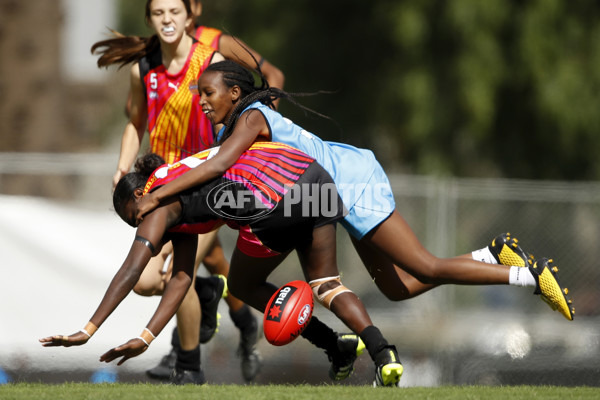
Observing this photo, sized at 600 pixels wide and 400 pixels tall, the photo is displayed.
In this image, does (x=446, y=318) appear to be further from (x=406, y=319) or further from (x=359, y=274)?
(x=359, y=274)

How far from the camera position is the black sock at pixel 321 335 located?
4.95 m

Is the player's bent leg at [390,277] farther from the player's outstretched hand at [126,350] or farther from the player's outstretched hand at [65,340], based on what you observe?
the player's outstretched hand at [65,340]

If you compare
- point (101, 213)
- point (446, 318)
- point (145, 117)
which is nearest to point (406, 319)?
point (446, 318)

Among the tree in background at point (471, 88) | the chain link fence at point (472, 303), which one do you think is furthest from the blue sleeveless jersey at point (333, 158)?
the tree in background at point (471, 88)

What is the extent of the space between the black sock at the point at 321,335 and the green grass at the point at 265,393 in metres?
0.53

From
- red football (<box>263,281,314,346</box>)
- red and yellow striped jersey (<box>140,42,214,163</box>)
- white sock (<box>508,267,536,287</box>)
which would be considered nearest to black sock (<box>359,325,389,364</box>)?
red football (<box>263,281,314,346</box>)

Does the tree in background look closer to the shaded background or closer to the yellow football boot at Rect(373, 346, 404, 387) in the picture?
the shaded background

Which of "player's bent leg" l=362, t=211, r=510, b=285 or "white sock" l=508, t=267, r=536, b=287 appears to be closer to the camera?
"player's bent leg" l=362, t=211, r=510, b=285

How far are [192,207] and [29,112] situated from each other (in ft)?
28.6

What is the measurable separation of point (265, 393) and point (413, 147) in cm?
791

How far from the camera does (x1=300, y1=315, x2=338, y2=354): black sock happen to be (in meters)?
4.95

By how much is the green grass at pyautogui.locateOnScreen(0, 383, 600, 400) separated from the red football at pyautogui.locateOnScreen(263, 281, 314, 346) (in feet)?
0.88

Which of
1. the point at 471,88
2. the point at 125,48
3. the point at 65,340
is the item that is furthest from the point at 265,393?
the point at 471,88

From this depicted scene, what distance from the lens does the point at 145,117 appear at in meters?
5.79
